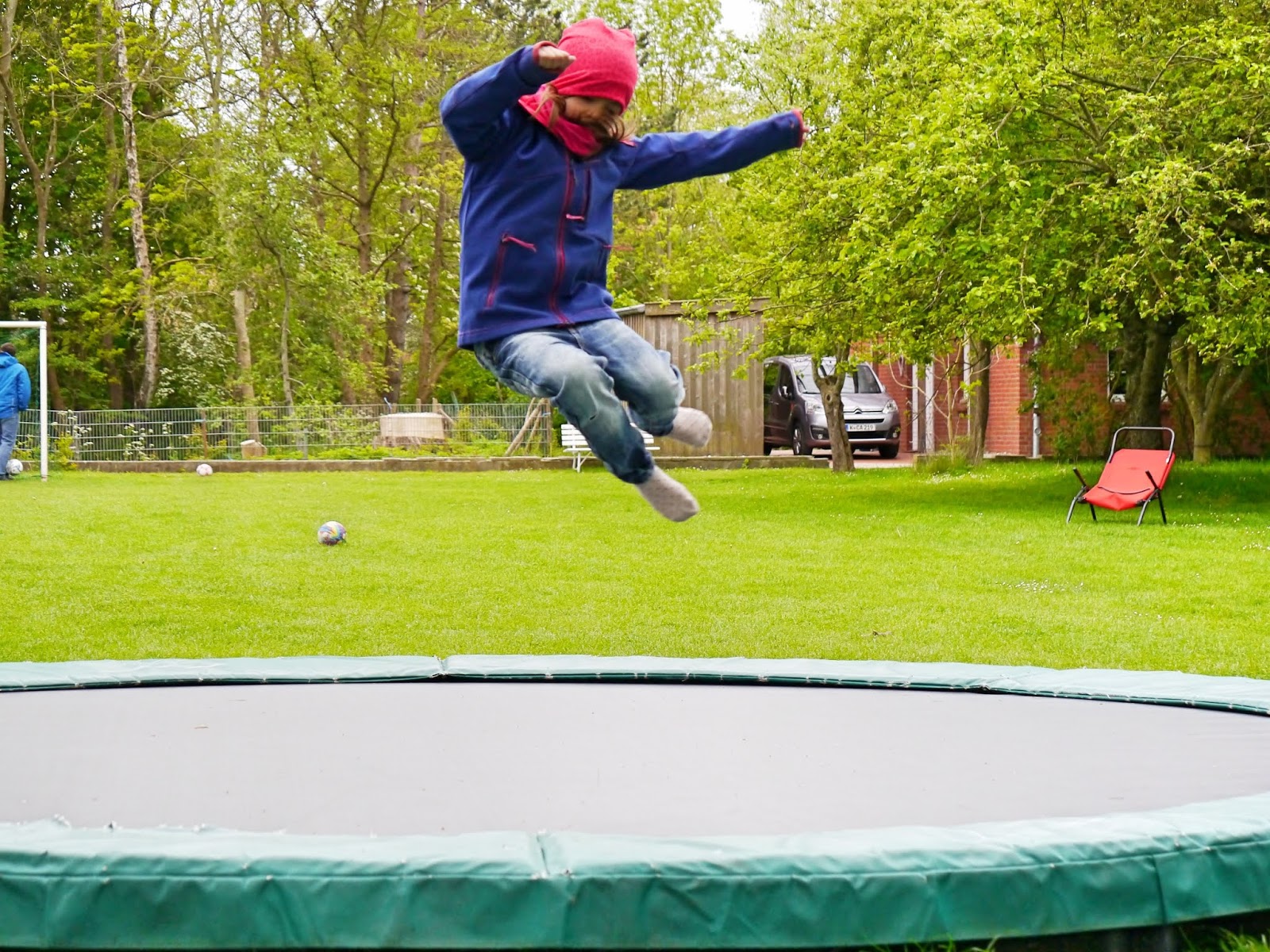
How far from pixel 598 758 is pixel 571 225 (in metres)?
1.08

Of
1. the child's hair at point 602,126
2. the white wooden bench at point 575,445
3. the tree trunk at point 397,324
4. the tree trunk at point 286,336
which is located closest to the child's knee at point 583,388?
the child's hair at point 602,126

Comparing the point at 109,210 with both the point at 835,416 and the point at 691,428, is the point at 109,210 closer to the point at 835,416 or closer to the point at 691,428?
the point at 835,416

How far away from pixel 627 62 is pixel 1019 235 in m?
5.53

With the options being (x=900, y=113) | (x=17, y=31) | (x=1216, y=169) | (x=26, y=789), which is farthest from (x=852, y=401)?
(x=26, y=789)

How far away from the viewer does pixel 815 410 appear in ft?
47.4

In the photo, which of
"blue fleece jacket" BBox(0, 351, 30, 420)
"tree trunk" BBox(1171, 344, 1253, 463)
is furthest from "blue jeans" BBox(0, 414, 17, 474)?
"tree trunk" BBox(1171, 344, 1253, 463)

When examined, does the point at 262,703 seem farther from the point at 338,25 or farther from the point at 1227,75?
the point at 338,25

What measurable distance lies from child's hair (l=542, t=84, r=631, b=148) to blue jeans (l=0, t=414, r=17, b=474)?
370 inches

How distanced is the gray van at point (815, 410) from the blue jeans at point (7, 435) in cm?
764

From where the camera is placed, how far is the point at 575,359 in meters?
2.46

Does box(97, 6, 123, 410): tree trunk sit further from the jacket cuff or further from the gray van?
the jacket cuff

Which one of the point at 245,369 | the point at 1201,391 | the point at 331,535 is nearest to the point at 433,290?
the point at 245,369

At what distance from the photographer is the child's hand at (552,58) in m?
2.20

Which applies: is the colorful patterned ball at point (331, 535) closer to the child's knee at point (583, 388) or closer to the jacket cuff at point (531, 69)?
the child's knee at point (583, 388)
